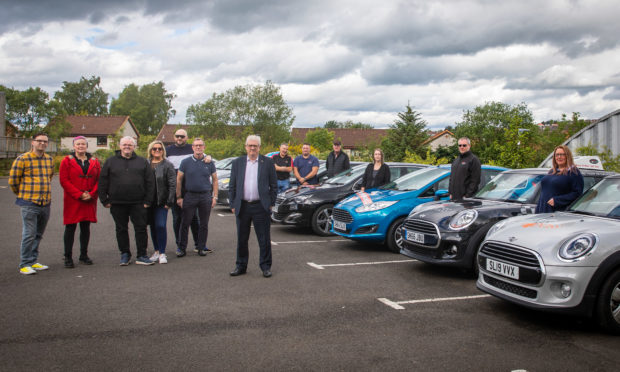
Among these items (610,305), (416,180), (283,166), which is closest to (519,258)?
(610,305)

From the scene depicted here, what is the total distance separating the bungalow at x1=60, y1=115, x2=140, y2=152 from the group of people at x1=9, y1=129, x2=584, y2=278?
7415cm

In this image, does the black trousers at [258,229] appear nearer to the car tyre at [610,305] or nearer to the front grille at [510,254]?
the front grille at [510,254]

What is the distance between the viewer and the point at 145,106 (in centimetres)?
9306

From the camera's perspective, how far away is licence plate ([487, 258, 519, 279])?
459 cm

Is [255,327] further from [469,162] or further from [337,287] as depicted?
[469,162]

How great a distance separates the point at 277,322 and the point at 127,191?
3.48m

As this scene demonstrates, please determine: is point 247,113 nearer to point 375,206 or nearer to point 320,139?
point 320,139

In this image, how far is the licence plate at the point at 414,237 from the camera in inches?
256

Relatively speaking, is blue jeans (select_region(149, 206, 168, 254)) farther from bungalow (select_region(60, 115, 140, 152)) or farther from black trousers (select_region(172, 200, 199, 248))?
bungalow (select_region(60, 115, 140, 152))

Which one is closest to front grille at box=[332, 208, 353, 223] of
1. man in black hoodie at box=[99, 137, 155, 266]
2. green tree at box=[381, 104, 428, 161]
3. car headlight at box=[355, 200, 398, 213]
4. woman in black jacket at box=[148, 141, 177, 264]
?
car headlight at box=[355, 200, 398, 213]

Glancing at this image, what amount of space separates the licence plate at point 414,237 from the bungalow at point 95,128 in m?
76.4

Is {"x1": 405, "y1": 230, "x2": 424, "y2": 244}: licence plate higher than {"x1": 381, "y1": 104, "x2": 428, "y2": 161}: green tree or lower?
lower

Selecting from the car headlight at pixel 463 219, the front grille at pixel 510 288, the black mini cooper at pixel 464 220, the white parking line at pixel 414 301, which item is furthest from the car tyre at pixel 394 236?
the front grille at pixel 510 288

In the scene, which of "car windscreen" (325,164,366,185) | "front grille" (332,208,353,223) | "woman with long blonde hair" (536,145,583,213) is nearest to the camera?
"woman with long blonde hair" (536,145,583,213)
